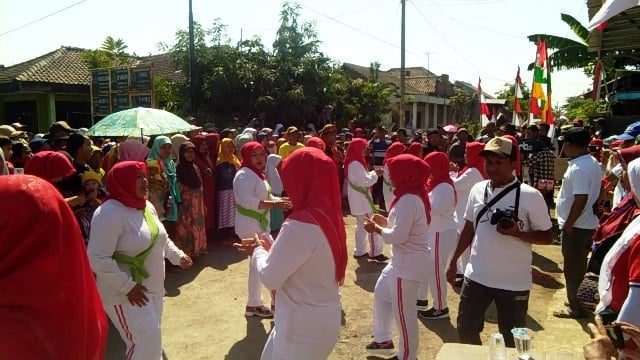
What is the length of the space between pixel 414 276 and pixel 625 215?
169 cm

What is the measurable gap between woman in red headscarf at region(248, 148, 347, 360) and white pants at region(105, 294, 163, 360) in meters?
0.86

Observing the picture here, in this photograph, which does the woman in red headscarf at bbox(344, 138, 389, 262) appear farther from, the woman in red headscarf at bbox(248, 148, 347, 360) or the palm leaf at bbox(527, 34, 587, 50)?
the palm leaf at bbox(527, 34, 587, 50)

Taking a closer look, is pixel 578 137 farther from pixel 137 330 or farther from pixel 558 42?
pixel 558 42

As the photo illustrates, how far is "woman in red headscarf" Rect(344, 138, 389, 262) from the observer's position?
757 cm

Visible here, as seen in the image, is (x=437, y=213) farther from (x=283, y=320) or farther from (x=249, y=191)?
(x=283, y=320)

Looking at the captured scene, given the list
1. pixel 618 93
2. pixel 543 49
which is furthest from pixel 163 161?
pixel 618 93

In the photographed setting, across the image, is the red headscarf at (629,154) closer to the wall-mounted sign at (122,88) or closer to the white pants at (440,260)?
the white pants at (440,260)

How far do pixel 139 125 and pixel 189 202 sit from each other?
153cm

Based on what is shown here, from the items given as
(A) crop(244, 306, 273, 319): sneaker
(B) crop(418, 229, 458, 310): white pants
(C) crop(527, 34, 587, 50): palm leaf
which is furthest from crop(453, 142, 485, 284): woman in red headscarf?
(C) crop(527, 34, 587, 50): palm leaf

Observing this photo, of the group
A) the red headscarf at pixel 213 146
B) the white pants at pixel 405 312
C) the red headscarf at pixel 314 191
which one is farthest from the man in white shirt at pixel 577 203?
the red headscarf at pixel 213 146

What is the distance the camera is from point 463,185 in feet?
20.9

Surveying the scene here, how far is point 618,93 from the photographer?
528 inches

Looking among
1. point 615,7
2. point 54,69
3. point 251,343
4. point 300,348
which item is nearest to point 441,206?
point 251,343

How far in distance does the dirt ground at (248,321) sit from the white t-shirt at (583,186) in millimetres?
1134
